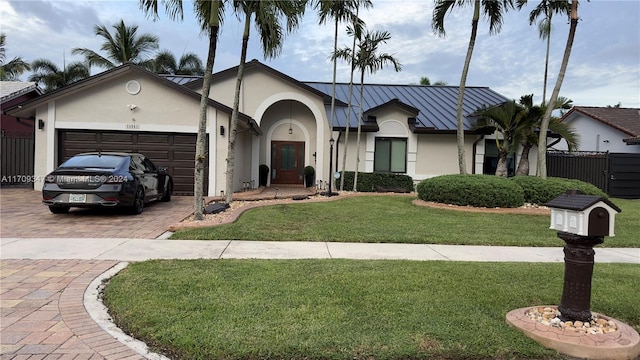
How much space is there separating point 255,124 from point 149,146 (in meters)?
4.07

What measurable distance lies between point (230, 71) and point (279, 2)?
27.2 feet

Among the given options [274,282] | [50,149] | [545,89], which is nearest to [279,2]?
[274,282]

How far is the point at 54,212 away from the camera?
9891mm

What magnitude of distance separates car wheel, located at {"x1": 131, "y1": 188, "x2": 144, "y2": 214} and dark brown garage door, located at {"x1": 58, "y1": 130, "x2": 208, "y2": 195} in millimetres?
3857

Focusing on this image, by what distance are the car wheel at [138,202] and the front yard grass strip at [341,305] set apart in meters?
4.59

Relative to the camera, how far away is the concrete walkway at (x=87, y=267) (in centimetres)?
341

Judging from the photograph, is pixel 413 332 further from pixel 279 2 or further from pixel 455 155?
pixel 455 155

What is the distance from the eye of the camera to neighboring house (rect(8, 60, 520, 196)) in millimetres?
13875

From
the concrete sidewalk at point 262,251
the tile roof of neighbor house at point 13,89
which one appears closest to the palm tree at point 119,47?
the tile roof of neighbor house at point 13,89

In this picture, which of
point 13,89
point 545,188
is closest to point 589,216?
point 545,188

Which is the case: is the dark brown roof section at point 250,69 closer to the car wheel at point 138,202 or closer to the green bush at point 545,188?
the car wheel at point 138,202

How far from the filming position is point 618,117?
2706 centimetres

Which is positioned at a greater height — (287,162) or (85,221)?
(287,162)

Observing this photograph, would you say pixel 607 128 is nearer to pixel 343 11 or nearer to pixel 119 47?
pixel 343 11
